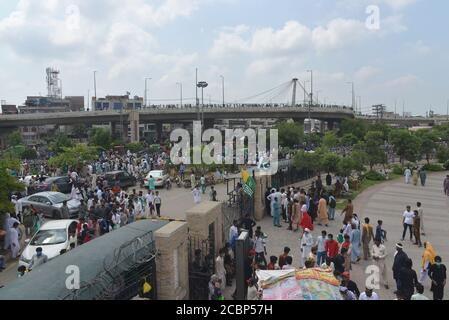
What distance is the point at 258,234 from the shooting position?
1198cm

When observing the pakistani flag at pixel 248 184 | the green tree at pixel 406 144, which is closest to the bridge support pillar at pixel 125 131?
the green tree at pixel 406 144

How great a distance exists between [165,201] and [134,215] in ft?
19.2

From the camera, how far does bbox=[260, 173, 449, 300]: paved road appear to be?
13102mm

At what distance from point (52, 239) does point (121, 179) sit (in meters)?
13.0

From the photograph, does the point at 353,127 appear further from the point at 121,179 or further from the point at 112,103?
the point at 112,103

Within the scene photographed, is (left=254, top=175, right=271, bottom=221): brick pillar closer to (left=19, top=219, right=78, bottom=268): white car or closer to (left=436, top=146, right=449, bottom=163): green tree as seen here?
(left=19, top=219, right=78, bottom=268): white car

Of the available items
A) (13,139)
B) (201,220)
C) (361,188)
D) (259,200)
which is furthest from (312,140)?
(13,139)

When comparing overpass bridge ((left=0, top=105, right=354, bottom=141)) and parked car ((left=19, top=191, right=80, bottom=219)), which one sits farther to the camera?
overpass bridge ((left=0, top=105, right=354, bottom=141))

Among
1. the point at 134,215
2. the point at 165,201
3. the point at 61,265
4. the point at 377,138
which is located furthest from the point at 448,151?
the point at 61,265

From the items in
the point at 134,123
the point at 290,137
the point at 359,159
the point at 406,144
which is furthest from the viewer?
the point at 134,123

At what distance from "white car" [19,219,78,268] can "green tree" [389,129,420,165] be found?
29.2 meters

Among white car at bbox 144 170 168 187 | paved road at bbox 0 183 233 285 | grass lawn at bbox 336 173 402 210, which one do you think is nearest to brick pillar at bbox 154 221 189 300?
paved road at bbox 0 183 233 285

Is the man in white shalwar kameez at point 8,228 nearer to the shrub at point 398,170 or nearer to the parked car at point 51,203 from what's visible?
the parked car at point 51,203

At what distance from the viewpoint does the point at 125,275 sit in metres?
8.66
